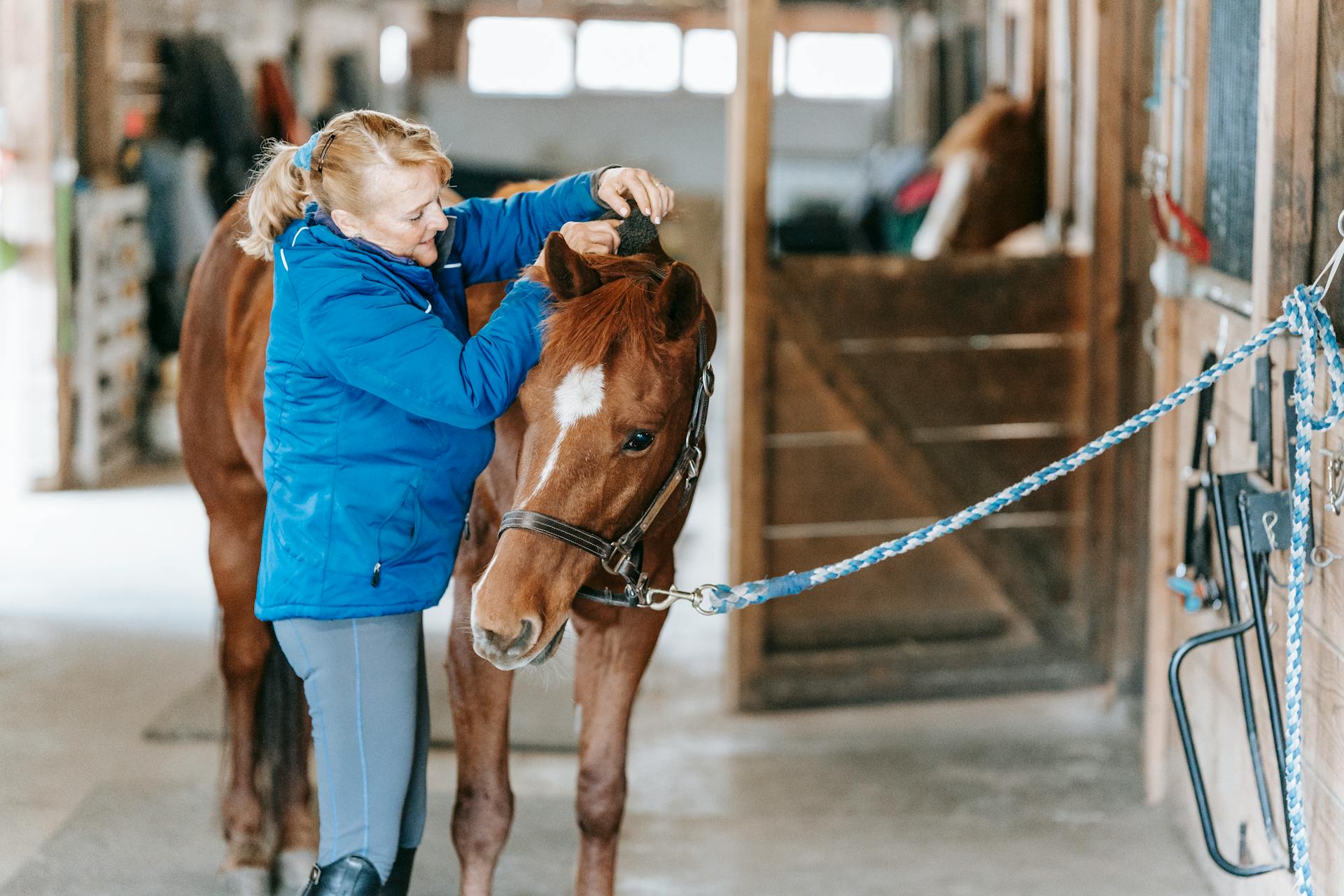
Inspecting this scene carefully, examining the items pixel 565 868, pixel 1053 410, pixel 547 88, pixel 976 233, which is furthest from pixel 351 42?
pixel 565 868

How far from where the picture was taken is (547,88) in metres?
11.5

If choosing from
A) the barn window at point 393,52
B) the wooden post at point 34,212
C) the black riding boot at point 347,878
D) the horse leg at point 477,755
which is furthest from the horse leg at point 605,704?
the barn window at point 393,52

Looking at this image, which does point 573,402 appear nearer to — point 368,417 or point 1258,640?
point 368,417

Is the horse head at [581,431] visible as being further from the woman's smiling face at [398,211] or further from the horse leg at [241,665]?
Answer: the horse leg at [241,665]

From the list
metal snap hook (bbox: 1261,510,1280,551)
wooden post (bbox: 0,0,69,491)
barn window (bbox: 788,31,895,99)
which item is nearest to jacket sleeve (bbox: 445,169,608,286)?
metal snap hook (bbox: 1261,510,1280,551)

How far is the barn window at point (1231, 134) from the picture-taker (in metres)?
2.28

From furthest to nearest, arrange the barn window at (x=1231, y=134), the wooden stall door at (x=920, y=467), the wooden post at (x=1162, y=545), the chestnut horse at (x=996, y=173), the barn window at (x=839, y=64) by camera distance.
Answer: the barn window at (x=839, y=64) < the chestnut horse at (x=996, y=173) < the wooden stall door at (x=920, y=467) < the wooden post at (x=1162, y=545) < the barn window at (x=1231, y=134)

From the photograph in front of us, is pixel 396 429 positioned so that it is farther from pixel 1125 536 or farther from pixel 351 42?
pixel 351 42

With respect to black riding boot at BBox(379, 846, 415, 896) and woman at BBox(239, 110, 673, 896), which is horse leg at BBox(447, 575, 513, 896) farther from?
woman at BBox(239, 110, 673, 896)

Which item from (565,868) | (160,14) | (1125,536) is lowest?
(565,868)

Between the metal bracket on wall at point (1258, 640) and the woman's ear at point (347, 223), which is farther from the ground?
the woman's ear at point (347, 223)

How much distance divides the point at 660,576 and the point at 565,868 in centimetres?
75

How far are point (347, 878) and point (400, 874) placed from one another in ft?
0.83

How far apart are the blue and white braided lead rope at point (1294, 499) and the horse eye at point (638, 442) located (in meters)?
0.22
